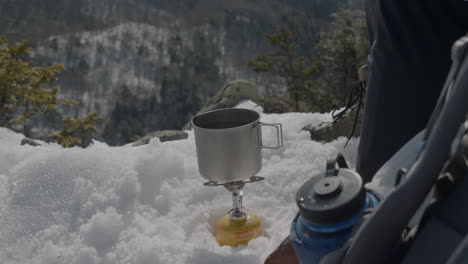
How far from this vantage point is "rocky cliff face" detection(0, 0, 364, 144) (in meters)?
28.2

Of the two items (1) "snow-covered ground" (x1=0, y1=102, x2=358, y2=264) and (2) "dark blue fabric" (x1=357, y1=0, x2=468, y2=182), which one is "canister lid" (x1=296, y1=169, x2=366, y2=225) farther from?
(1) "snow-covered ground" (x1=0, y1=102, x2=358, y2=264)

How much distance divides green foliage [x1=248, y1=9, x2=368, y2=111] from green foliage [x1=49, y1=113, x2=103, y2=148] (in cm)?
746

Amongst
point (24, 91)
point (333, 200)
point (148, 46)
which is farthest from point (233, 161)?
point (148, 46)

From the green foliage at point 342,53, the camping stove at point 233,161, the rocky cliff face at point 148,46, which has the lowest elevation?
the rocky cliff face at point 148,46

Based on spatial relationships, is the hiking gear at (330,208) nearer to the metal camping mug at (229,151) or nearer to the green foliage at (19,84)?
the metal camping mug at (229,151)

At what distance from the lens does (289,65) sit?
64.6 feet

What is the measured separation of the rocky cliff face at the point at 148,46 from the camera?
92.5 ft

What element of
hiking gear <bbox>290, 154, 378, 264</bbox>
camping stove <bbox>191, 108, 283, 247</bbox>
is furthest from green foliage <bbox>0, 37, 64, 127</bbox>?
hiking gear <bbox>290, 154, 378, 264</bbox>

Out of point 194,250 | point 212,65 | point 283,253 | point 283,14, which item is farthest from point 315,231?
point 283,14

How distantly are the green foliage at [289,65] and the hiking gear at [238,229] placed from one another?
17092 mm

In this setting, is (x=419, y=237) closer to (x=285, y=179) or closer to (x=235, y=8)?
(x=285, y=179)

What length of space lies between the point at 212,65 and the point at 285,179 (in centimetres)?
2944

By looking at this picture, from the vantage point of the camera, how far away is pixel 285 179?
2701mm

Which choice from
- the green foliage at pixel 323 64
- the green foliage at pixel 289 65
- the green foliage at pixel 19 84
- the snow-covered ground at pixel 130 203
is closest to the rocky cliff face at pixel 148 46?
the green foliage at pixel 289 65
